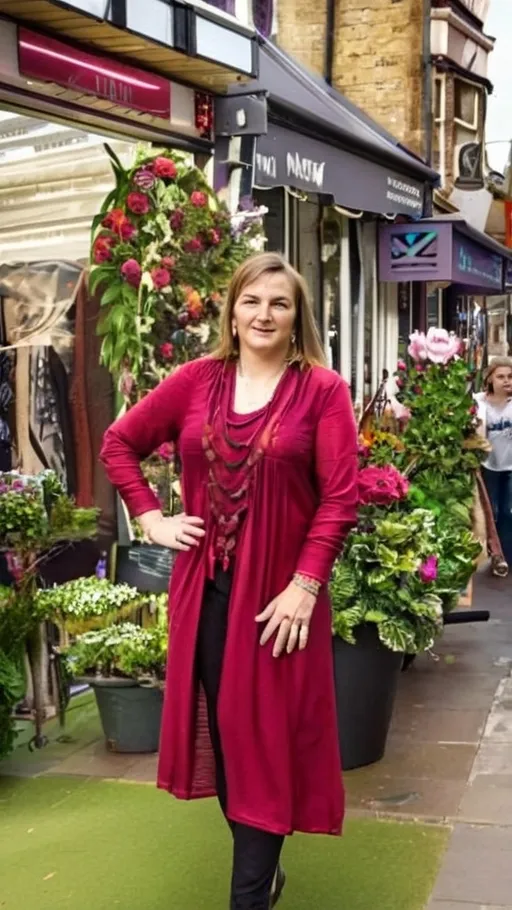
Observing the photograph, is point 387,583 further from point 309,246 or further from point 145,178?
point 309,246

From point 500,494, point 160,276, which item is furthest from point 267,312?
point 500,494

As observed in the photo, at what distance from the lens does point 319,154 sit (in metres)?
7.41

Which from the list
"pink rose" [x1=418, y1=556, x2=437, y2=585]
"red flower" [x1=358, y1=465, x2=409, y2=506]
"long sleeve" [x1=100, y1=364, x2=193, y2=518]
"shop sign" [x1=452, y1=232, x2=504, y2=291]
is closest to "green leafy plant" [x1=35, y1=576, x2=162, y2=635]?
"red flower" [x1=358, y1=465, x2=409, y2=506]

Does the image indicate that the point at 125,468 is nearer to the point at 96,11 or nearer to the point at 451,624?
the point at 96,11

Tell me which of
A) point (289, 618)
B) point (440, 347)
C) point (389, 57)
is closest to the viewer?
point (289, 618)

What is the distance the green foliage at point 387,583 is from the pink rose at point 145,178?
1837 millimetres

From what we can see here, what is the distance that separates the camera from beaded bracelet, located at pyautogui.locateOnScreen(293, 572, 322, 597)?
10.0 feet

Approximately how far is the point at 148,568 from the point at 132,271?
53.5 inches

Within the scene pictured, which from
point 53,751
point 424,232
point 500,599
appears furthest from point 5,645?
point 424,232

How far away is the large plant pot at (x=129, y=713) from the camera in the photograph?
5.11m

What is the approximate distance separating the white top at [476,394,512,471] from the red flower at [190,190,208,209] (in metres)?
4.03

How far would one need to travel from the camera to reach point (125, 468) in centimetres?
338

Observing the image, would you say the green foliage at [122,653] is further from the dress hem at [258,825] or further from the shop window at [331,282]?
the shop window at [331,282]

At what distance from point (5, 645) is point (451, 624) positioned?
3.51m
